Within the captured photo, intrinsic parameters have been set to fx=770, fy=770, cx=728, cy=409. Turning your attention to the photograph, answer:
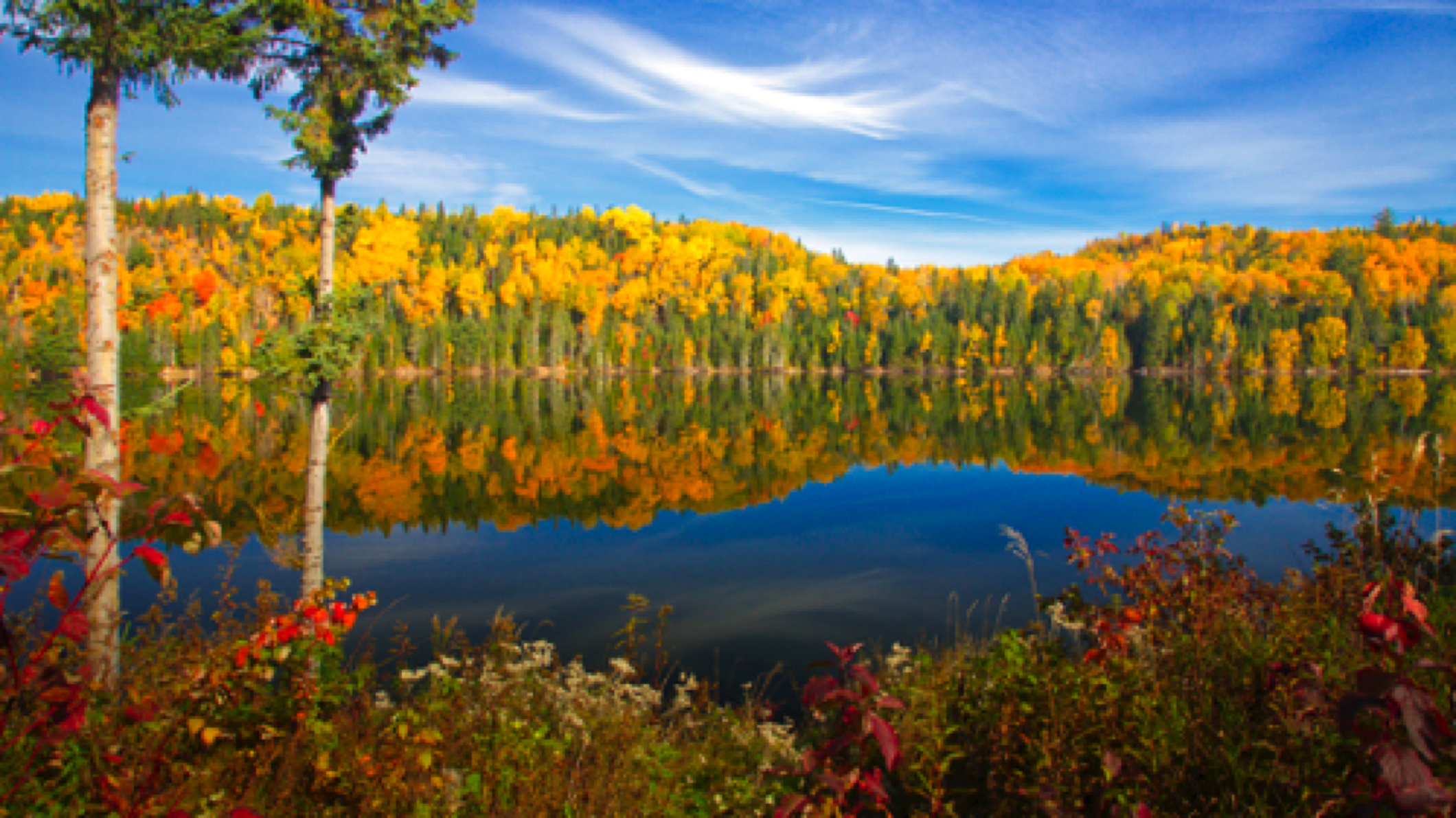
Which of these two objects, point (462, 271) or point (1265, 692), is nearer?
point (1265, 692)

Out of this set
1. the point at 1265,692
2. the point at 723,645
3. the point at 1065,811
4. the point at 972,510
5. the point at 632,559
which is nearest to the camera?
the point at 1065,811

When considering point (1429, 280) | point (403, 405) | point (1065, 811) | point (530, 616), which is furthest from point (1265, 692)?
point (1429, 280)

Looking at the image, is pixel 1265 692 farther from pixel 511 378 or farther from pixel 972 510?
pixel 511 378

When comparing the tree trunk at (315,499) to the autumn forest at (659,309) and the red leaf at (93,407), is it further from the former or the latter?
the autumn forest at (659,309)

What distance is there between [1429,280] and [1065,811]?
229 metres

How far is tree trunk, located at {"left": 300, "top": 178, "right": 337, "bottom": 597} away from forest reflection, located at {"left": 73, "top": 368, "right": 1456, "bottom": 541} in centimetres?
39

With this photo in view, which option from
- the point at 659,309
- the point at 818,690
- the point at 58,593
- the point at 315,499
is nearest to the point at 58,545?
the point at 58,593

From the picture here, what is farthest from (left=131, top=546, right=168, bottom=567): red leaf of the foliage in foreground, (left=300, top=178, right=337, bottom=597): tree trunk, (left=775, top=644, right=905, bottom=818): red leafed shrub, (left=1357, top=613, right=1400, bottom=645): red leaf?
(left=300, top=178, right=337, bottom=597): tree trunk

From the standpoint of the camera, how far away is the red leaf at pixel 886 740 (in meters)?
3.09

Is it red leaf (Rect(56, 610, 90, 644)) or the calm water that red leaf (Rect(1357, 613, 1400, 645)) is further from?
red leaf (Rect(56, 610, 90, 644))

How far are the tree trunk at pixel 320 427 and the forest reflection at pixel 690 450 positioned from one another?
39cm

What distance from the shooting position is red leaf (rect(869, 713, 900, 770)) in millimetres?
3094

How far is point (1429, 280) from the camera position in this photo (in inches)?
6727

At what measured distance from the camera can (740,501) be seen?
2020 centimetres
